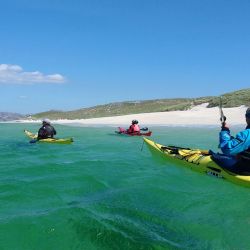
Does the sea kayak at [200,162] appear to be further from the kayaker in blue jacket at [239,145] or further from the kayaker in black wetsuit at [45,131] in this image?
the kayaker in black wetsuit at [45,131]

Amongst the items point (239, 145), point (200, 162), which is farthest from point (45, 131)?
point (239, 145)

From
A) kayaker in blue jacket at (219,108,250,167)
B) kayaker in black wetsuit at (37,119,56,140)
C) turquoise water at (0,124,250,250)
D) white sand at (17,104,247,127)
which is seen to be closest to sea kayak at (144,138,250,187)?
kayaker in blue jacket at (219,108,250,167)

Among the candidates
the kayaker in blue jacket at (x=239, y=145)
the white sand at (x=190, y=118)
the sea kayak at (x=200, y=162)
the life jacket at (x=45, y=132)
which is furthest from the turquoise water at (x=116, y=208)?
the white sand at (x=190, y=118)

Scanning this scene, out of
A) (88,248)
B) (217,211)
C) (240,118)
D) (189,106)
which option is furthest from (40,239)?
(189,106)

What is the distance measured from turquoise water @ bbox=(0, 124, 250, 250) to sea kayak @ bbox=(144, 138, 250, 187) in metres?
Answer: 0.61

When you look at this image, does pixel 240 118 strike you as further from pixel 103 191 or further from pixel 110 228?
pixel 110 228

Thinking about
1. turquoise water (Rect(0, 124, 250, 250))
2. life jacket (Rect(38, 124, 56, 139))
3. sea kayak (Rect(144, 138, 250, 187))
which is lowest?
turquoise water (Rect(0, 124, 250, 250))

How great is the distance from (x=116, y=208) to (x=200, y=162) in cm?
243

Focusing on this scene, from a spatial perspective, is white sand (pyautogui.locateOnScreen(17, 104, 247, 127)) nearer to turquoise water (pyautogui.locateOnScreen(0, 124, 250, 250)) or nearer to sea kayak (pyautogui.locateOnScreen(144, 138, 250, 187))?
sea kayak (pyautogui.locateOnScreen(144, 138, 250, 187))

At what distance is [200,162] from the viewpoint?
360 inches

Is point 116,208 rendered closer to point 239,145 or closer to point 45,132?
point 239,145

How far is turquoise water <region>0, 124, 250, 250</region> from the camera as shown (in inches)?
244

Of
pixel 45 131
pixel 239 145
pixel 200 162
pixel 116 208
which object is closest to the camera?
pixel 239 145

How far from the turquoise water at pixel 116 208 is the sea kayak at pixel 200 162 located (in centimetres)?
61
